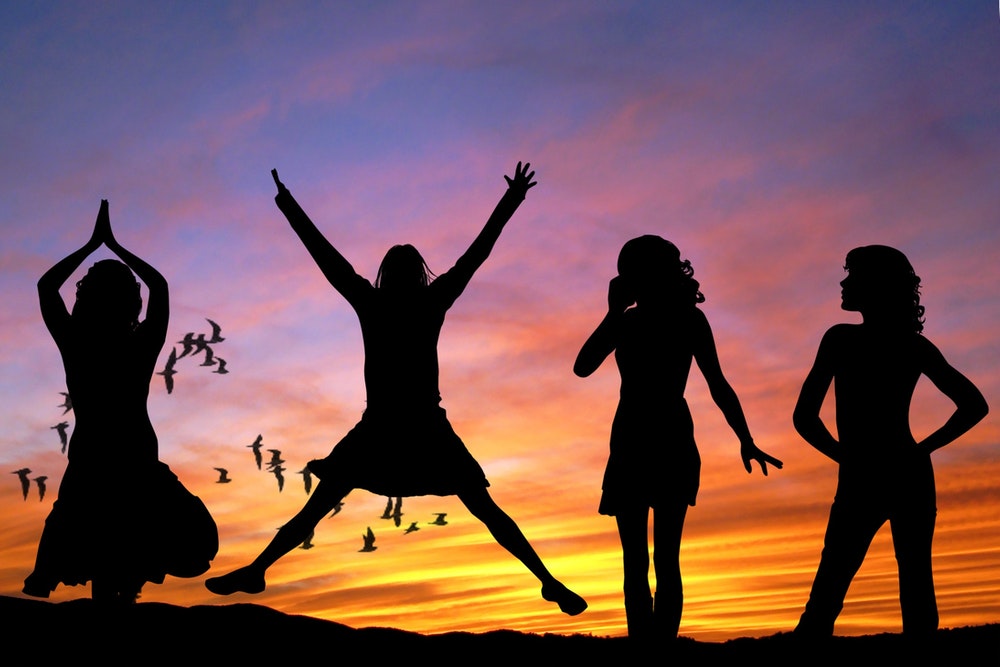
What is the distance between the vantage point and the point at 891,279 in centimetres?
656

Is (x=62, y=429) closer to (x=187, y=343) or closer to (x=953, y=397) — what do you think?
(x=187, y=343)

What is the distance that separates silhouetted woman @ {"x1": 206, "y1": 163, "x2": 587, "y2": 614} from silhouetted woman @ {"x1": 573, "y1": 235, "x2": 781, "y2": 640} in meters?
0.75

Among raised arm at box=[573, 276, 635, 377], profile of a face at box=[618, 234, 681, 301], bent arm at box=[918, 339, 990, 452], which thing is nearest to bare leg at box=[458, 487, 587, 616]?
raised arm at box=[573, 276, 635, 377]

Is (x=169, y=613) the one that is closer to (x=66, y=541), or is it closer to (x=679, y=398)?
(x=66, y=541)

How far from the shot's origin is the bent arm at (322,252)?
7430 mm

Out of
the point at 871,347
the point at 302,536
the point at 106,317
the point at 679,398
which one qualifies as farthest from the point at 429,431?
the point at 871,347

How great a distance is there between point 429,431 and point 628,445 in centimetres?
148

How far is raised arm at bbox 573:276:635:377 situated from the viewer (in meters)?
6.75

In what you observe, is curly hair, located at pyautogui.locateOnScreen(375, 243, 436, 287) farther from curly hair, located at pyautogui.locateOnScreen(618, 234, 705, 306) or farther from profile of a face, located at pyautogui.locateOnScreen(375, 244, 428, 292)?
curly hair, located at pyautogui.locateOnScreen(618, 234, 705, 306)

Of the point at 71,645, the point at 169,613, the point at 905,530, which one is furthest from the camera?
the point at 169,613

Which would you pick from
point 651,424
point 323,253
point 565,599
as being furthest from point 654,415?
point 323,253

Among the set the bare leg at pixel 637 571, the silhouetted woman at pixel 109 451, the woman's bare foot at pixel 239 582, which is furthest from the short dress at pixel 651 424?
the silhouetted woman at pixel 109 451

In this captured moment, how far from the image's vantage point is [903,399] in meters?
6.43

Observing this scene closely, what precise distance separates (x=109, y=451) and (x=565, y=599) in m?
3.29
